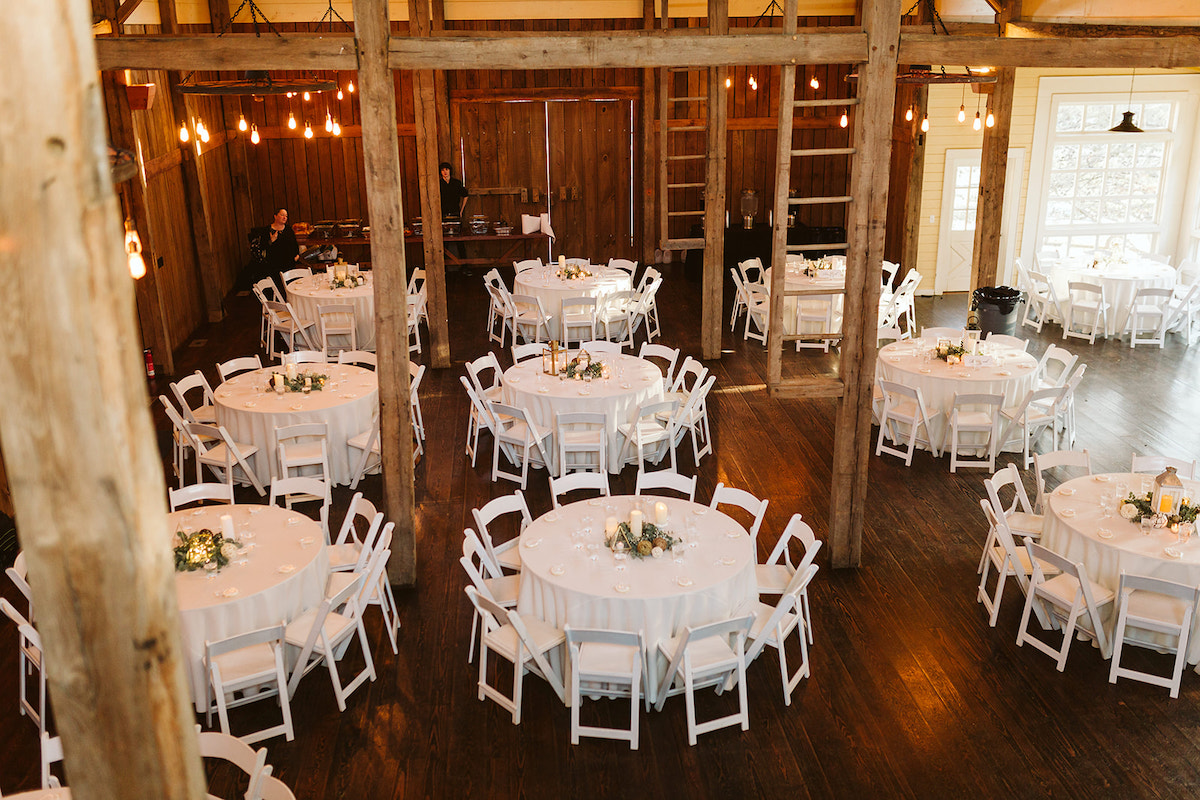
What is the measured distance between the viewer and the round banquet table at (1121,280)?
12711 millimetres

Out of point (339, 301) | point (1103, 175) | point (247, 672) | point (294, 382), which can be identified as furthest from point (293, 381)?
point (1103, 175)

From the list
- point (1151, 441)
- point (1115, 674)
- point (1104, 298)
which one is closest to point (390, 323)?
point (1115, 674)

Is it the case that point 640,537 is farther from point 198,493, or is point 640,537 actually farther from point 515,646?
point 198,493

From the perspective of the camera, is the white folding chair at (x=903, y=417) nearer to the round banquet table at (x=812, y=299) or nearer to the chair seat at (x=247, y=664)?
the round banquet table at (x=812, y=299)

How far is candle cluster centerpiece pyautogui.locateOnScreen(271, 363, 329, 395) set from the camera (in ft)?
29.2

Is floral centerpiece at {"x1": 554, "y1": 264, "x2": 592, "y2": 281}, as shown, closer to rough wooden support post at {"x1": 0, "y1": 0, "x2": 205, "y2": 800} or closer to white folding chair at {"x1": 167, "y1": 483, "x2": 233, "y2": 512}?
white folding chair at {"x1": 167, "y1": 483, "x2": 233, "y2": 512}

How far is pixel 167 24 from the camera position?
1227 centimetres

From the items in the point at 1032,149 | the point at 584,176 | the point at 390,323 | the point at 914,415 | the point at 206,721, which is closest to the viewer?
the point at 206,721

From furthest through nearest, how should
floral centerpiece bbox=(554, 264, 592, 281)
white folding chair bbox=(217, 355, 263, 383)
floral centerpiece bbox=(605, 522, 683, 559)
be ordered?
floral centerpiece bbox=(554, 264, 592, 281) → white folding chair bbox=(217, 355, 263, 383) → floral centerpiece bbox=(605, 522, 683, 559)

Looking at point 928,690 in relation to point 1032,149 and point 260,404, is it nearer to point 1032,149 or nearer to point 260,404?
point 260,404

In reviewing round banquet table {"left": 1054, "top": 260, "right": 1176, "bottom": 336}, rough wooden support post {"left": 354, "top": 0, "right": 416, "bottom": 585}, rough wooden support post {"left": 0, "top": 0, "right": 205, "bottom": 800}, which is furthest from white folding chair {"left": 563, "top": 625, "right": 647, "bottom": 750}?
round banquet table {"left": 1054, "top": 260, "right": 1176, "bottom": 336}

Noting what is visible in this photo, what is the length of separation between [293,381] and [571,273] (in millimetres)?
5188

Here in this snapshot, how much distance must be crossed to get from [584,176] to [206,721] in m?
13.3

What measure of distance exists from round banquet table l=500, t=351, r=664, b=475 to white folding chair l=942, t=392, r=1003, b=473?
107 inches
